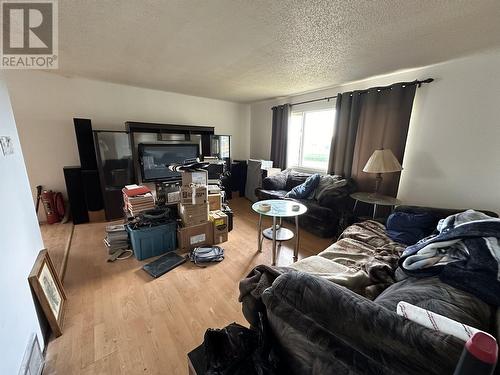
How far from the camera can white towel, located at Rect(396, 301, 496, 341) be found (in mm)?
546

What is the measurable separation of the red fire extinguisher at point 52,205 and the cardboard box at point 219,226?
2.39m

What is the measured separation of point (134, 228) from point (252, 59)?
7.29ft

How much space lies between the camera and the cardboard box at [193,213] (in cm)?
235

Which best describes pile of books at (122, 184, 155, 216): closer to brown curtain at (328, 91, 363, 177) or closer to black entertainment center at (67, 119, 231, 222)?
black entertainment center at (67, 119, 231, 222)

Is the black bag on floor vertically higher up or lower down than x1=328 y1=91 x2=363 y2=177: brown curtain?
lower down

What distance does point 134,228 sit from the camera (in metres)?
2.21

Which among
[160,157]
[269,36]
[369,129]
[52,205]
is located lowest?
[52,205]

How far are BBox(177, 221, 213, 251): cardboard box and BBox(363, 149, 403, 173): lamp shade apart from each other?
209cm

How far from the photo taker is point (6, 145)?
1156 millimetres

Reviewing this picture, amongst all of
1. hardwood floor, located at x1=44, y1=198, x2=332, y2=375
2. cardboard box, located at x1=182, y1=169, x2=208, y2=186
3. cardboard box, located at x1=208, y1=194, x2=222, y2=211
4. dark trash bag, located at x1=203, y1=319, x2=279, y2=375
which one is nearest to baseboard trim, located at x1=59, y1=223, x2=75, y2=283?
hardwood floor, located at x1=44, y1=198, x2=332, y2=375

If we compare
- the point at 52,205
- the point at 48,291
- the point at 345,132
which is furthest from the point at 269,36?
the point at 52,205

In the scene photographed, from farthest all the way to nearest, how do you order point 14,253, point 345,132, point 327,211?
point 345,132
point 327,211
point 14,253

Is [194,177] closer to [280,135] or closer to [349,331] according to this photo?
[349,331]

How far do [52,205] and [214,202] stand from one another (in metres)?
2.43
